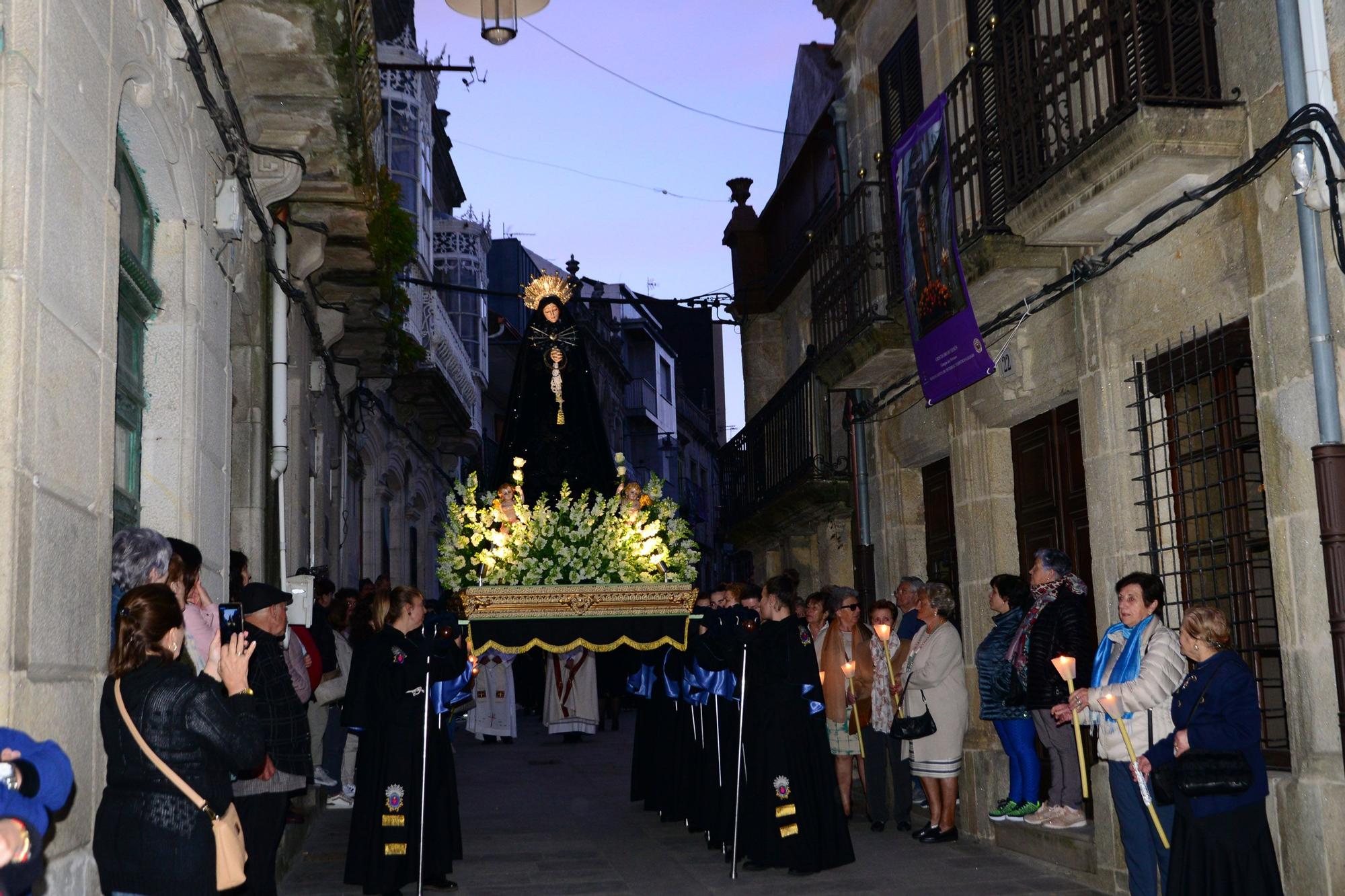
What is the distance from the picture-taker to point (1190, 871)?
628cm

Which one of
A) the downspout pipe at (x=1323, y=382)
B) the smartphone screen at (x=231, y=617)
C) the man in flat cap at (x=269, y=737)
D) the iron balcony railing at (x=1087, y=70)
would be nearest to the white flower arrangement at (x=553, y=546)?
the man in flat cap at (x=269, y=737)

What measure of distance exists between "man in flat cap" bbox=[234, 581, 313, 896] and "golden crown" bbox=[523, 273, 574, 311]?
5.54m

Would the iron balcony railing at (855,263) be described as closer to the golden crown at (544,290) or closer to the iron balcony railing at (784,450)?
the iron balcony railing at (784,450)

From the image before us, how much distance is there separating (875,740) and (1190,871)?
16.2 ft

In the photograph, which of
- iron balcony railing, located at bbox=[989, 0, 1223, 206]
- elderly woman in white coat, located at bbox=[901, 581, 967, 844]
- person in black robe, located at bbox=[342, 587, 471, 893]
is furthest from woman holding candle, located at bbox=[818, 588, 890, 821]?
iron balcony railing, located at bbox=[989, 0, 1223, 206]

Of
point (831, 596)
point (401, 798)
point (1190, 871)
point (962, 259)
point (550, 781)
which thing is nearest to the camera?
point (1190, 871)

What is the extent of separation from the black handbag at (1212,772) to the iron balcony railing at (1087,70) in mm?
3116

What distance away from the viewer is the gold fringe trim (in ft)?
31.0

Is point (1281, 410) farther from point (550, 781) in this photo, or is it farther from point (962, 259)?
point (550, 781)

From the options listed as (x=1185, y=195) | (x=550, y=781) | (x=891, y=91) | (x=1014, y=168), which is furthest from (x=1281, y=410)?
(x=550, y=781)

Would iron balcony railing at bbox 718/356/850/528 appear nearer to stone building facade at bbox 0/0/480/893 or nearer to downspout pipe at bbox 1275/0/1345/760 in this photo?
stone building facade at bbox 0/0/480/893

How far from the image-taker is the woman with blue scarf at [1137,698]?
6.87m

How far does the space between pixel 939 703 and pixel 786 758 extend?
1.45m

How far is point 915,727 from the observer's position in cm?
989
